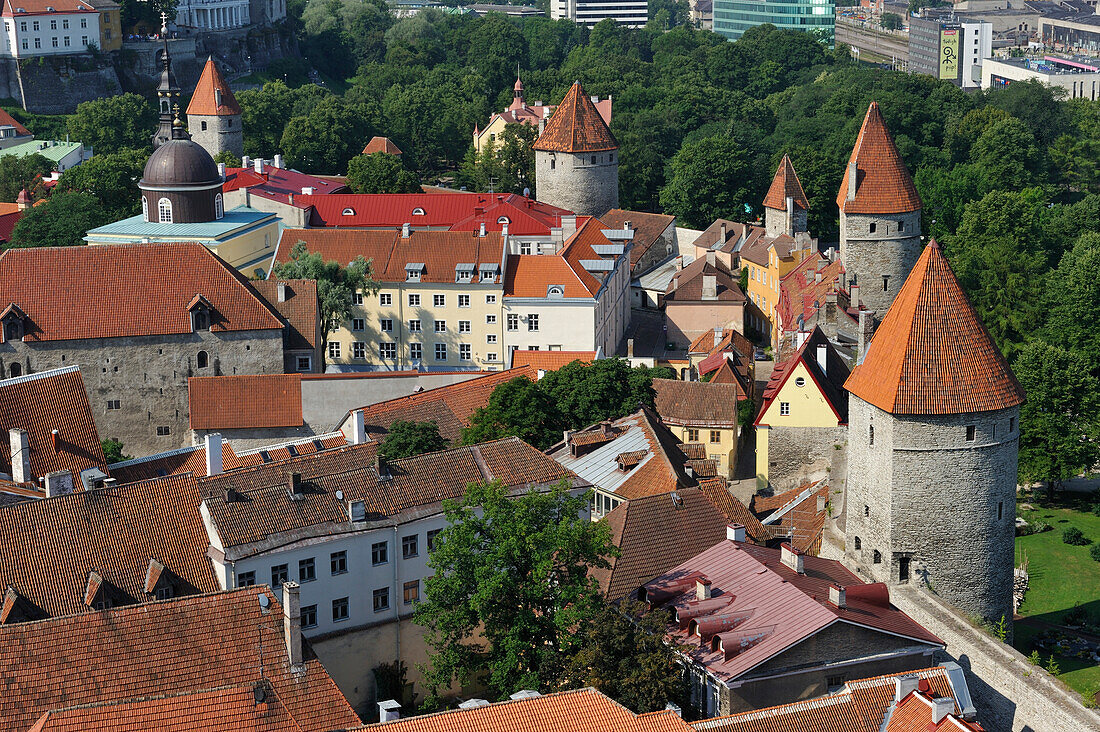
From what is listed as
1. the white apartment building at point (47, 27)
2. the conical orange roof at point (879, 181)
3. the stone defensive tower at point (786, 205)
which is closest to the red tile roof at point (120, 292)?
the conical orange roof at point (879, 181)

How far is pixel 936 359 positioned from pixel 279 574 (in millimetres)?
17265

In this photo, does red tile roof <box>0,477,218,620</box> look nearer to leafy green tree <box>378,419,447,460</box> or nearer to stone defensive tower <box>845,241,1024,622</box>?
leafy green tree <box>378,419,447,460</box>

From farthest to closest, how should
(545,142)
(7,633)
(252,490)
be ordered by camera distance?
(545,142), (252,490), (7,633)

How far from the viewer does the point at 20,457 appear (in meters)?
45.0

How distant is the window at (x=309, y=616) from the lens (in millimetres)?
38656

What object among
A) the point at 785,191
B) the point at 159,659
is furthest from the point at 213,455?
the point at 785,191

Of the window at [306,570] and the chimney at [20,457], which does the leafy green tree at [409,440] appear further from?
the chimney at [20,457]

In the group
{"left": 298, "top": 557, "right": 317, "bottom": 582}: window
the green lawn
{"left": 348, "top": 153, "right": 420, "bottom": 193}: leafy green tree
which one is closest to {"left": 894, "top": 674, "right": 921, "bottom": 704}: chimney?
{"left": 298, "top": 557, "right": 317, "bottom": 582}: window

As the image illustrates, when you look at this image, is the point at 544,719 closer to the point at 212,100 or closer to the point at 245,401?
the point at 245,401

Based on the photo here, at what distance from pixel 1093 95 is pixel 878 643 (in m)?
148

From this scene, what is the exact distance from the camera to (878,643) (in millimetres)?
37188

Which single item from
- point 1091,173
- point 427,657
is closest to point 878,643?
point 427,657

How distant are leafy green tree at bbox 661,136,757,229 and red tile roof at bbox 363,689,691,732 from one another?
235 ft

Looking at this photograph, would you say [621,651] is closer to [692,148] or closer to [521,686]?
[521,686]
